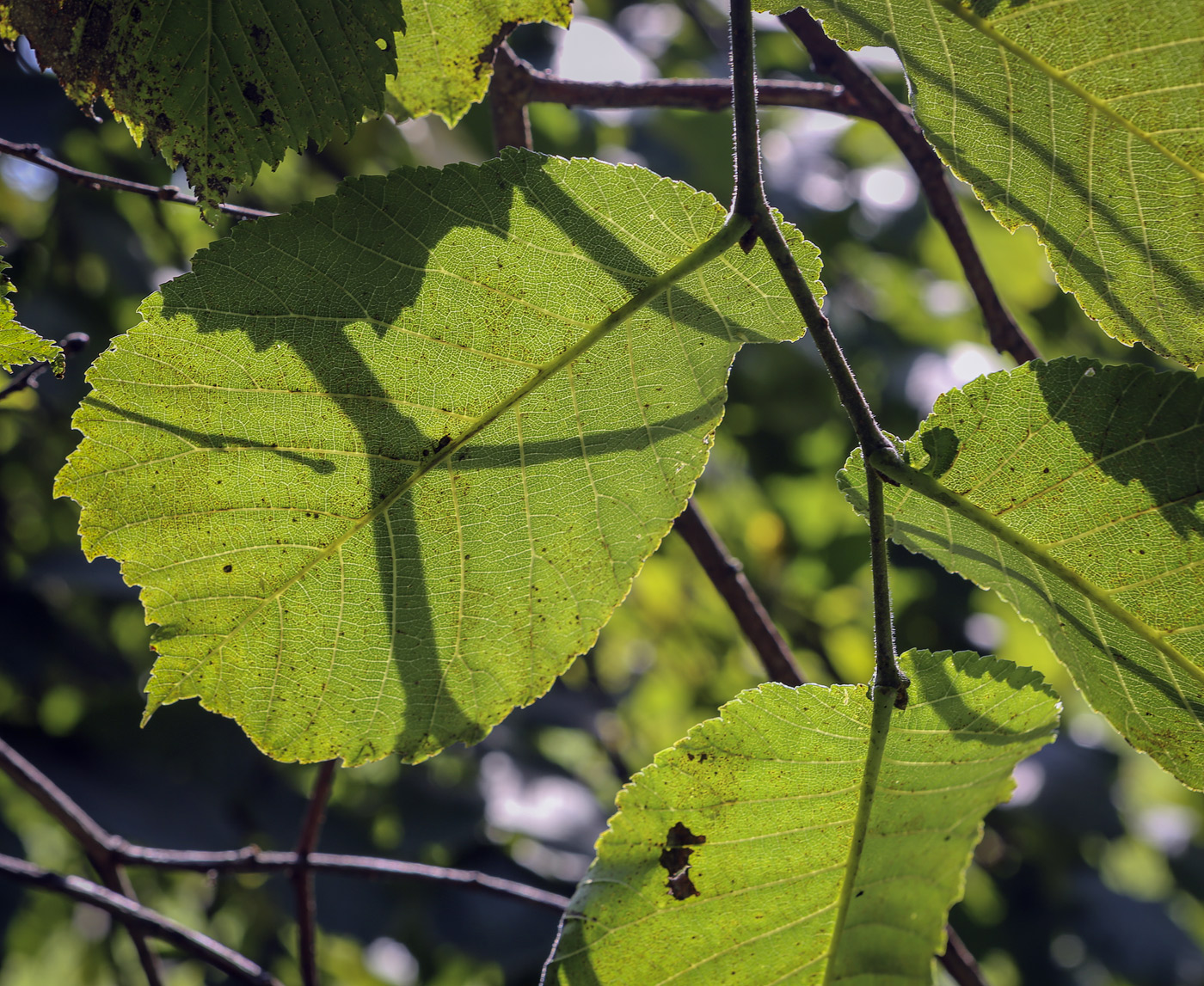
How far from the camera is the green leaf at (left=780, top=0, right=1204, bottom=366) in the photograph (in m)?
0.61

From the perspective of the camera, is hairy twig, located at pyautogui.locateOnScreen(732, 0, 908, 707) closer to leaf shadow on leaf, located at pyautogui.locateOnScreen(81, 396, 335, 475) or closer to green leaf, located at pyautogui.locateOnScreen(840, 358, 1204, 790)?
green leaf, located at pyautogui.locateOnScreen(840, 358, 1204, 790)

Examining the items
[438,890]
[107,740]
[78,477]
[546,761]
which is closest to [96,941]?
[107,740]

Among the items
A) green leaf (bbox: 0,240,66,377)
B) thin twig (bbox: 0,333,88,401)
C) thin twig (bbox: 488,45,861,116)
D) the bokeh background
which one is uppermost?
thin twig (bbox: 488,45,861,116)

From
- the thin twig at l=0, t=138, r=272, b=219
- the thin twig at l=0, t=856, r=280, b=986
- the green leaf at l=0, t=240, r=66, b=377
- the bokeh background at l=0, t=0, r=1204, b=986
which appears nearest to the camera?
the green leaf at l=0, t=240, r=66, b=377

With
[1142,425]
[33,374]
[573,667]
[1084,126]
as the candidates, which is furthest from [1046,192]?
[573,667]

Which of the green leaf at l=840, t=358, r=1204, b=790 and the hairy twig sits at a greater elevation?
the hairy twig

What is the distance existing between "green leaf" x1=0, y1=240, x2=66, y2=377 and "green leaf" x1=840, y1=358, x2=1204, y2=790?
56cm

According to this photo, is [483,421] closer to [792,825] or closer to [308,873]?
[792,825]

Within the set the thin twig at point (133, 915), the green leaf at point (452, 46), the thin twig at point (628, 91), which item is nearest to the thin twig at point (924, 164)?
the thin twig at point (628, 91)

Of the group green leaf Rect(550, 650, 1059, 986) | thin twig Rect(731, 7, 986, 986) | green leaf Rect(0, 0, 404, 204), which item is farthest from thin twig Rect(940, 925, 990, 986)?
green leaf Rect(0, 0, 404, 204)

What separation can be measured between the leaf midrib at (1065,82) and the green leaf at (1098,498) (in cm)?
14

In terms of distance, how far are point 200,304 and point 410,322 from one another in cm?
14

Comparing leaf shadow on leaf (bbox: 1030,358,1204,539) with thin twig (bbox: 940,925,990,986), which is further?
thin twig (bbox: 940,925,990,986)

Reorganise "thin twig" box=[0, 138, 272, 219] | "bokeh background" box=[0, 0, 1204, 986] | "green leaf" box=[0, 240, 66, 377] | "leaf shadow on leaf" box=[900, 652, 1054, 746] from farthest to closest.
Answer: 1. "bokeh background" box=[0, 0, 1204, 986]
2. "thin twig" box=[0, 138, 272, 219]
3. "leaf shadow on leaf" box=[900, 652, 1054, 746]
4. "green leaf" box=[0, 240, 66, 377]
